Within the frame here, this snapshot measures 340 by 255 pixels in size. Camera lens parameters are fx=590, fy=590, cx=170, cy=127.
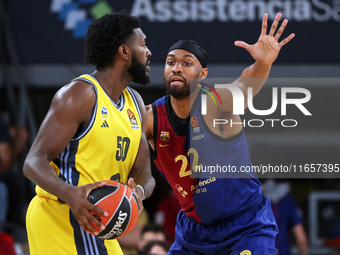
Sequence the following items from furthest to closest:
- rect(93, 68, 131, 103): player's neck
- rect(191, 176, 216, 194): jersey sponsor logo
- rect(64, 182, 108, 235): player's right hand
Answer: rect(191, 176, 216, 194): jersey sponsor logo
rect(93, 68, 131, 103): player's neck
rect(64, 182, 108, 235): player's right hand

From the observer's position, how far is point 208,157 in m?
4.46

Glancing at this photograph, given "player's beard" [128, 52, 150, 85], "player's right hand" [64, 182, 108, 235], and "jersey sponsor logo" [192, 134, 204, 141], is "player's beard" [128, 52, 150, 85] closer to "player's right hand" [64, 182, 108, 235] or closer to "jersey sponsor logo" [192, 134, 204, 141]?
"jersey sponsor logo" [192, 134, 204, 141]

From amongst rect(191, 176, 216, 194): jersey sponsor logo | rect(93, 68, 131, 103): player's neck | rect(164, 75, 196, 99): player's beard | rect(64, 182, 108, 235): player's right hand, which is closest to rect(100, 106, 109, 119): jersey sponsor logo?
rect(93, 68, 131, 103): player's neck

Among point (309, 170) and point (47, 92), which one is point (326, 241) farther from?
point (47, 92)

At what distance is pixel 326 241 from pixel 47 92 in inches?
186

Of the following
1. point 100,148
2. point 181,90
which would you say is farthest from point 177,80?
point 100,148

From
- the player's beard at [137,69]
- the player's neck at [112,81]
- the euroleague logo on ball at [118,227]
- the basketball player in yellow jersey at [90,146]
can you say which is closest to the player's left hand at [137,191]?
the basketball player in yellow jersey at [90,146]

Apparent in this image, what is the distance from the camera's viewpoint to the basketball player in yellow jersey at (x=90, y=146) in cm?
348

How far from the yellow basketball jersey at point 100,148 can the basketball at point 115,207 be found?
24 centimetres

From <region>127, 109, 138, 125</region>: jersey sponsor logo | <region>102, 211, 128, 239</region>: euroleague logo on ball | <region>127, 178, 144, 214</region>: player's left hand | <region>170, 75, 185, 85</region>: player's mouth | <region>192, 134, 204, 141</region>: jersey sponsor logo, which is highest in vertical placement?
<region>170, 75, 185, 85</region>: player's mouth

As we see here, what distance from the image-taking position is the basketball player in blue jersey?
4402 millimetres

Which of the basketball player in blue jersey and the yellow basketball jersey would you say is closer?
the yellow basketball jersey

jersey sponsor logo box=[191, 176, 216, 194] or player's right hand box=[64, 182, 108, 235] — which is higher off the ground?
jersey sponsor logo box=[191, 176, 216, 194]

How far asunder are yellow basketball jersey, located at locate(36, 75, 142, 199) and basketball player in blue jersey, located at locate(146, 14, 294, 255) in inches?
27.6
